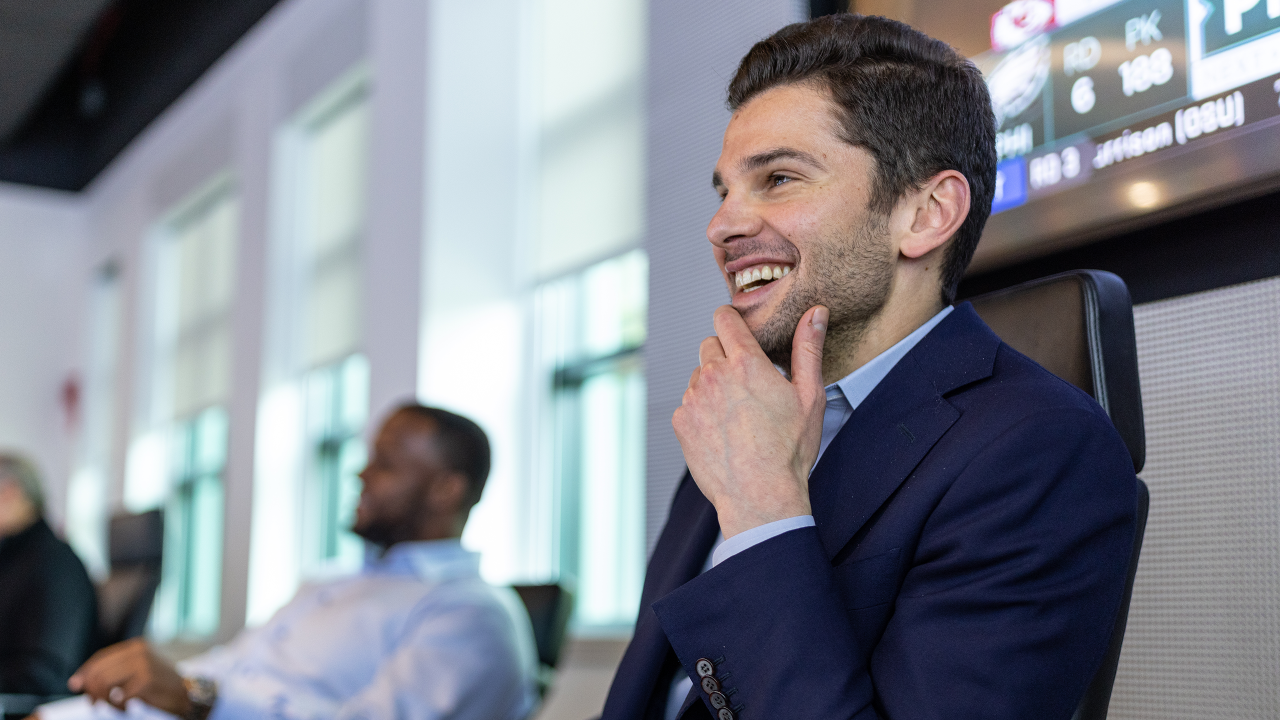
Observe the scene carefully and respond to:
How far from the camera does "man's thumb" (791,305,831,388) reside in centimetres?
115

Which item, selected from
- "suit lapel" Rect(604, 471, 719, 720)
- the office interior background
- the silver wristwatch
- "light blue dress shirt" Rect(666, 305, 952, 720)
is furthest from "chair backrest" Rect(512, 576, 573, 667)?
"light blue dress shirt" Rect(666, 305, 952, 720)

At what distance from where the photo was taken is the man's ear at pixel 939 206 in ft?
4.23

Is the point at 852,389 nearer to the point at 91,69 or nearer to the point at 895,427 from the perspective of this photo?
A: the point at 895,427

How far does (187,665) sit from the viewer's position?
2.96 meters

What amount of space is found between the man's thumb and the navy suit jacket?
10 cm

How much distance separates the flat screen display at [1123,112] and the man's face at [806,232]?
71cm

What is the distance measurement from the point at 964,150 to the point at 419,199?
11.1 feet

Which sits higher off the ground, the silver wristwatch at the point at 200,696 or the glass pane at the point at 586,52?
the glass pane at the point at 586,52

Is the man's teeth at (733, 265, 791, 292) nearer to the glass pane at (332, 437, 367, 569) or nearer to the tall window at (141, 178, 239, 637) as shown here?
the glass pane at (332, 437, 367, 569)

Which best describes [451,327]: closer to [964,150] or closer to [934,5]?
[934,5]

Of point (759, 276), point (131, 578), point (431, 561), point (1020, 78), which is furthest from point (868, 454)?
point (131, 578)

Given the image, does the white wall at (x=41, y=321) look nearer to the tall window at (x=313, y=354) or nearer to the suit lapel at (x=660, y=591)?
the tall window at (x=313, y=354)

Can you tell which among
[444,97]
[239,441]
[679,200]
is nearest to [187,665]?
[679,200]

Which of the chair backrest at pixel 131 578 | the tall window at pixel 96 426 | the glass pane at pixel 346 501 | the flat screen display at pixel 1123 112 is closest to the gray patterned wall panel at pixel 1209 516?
the flat screen display at pixel 1123 112
